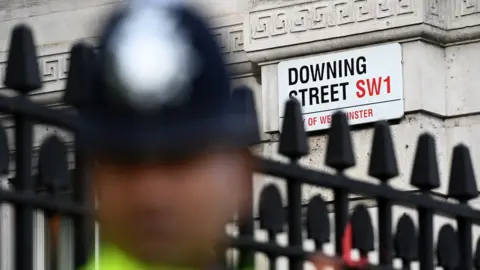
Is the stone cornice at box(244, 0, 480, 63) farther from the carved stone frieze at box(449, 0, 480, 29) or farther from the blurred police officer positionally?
the blurred police officer

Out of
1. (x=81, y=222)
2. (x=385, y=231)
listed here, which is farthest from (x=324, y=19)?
(x=81, y=222)

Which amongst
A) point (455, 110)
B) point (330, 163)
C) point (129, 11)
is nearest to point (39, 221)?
point (455, 110)

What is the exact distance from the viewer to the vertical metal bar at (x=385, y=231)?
162 inches

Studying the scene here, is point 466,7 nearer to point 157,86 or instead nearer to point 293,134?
point 293,134

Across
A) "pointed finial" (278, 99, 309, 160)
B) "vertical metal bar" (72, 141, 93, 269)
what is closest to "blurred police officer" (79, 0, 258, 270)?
"vertical metal bar" (72, 141, 93, 269)

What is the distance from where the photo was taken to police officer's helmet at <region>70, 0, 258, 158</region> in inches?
73.3

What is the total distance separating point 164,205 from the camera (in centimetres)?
185

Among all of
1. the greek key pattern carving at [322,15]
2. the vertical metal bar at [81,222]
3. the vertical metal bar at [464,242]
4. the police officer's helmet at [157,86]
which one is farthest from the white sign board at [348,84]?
the police officer's helmet at [157,86]

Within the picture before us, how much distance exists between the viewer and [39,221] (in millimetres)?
10641

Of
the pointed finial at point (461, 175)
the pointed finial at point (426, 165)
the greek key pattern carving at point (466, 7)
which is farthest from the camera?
the greek key pattern carving at point (466, 7)

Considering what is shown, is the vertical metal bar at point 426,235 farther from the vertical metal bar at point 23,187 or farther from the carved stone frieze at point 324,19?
the carved stone frieze at point 324,19

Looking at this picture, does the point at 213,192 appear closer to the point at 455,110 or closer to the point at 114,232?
the point at 114,232

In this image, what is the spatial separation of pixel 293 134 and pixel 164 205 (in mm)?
1903

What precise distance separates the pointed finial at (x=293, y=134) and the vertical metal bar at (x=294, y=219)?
0.19ft
